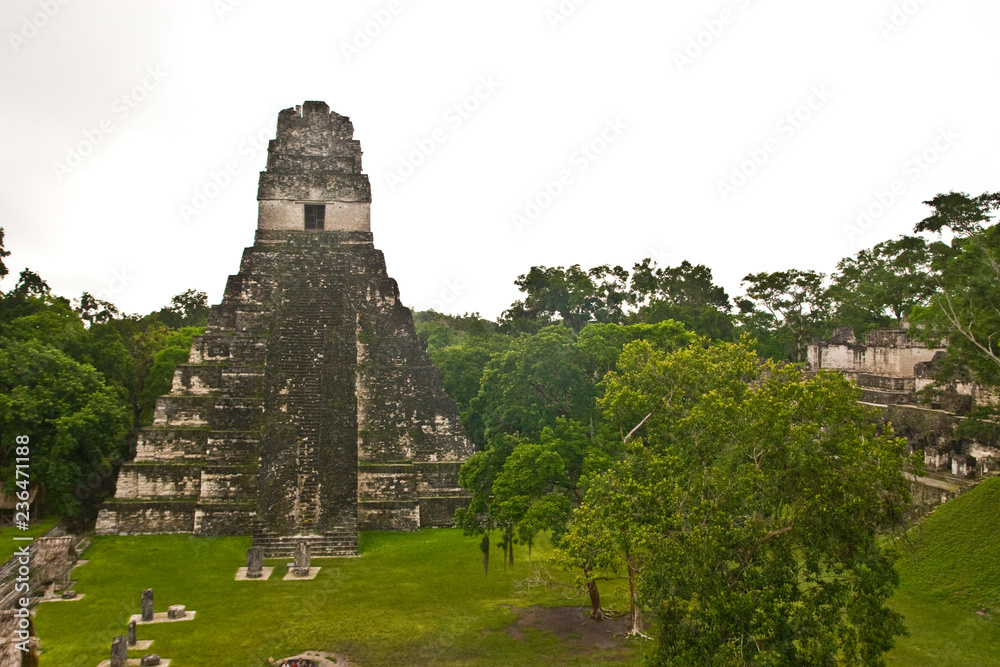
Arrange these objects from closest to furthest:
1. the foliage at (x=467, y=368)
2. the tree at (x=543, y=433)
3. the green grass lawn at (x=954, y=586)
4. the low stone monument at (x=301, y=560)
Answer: the green grass lawn at (x=954, y=586)
the tree at (x=543, y=433)
the low stone monument at (x=301, y=560)
the foliage at (x=467, y=368)

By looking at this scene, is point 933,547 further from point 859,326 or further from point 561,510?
point 859,326

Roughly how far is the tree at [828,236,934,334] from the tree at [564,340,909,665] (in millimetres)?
28029

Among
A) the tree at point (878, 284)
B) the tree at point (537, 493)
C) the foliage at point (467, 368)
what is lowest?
the tree at point (537, 493)

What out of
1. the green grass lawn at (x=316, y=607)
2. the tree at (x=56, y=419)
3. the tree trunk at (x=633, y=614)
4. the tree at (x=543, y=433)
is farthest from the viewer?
the tree at (x=56, y=419)

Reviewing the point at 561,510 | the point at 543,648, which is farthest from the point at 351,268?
the point at 543,648

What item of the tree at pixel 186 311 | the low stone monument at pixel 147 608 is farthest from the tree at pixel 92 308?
the low stone monument at pixel 147 608

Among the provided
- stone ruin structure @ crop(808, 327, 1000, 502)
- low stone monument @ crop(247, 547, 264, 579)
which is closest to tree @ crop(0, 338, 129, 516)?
low stone monument @ crop(247, 547, 264, 579)

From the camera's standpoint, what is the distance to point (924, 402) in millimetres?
19125

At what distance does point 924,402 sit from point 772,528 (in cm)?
1258

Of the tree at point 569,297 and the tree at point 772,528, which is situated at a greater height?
the tree at point 569,297

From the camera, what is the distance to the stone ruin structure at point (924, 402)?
2081 cm

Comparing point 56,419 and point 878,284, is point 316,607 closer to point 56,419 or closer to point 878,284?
point 56,419

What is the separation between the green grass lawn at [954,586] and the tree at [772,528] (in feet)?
9.40

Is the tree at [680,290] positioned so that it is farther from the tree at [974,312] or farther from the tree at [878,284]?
the tree at [974,312]
